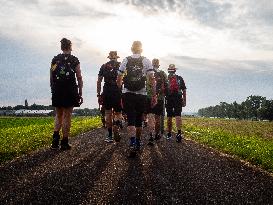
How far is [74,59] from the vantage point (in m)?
9.16

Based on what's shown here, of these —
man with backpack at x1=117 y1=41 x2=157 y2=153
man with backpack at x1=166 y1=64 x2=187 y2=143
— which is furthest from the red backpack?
man with backpack at x1=117 y1=41 x2=157 y2=153

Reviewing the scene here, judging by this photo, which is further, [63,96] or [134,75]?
[63,96]

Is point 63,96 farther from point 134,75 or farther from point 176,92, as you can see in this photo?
point 176,92

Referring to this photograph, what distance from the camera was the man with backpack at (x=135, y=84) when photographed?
28.1 feet

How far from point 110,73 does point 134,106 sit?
269 cm

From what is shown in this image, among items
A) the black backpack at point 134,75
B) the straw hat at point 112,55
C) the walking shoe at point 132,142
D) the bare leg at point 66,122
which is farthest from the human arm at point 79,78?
the straw hat at point 112,55

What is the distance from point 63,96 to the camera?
905 cm

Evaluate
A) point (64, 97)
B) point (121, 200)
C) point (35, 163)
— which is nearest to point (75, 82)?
point (64, 97)

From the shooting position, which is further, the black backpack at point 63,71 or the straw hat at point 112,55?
the straw hat at point 112,55

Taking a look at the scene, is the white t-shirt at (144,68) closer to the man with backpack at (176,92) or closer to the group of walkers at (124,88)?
the group of walkers at (124,88)

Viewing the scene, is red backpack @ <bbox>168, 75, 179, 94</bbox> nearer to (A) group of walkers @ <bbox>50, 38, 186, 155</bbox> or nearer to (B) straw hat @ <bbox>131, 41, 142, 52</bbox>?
(A) group of walkers @ <bbox>50, 38, 186, 155</bbox>

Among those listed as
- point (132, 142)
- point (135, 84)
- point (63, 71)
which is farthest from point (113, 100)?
point (132, 142)

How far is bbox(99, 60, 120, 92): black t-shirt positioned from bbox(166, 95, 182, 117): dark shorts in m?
2.44

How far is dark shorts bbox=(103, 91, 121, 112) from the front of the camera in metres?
11.1
